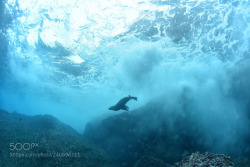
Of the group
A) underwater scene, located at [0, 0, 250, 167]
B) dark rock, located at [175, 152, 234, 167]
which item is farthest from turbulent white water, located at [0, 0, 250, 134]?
dark rock, located at [175, 152, 234, 167]

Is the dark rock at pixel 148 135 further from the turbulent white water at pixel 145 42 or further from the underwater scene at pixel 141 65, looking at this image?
the turbulent white water at pixel 145 42

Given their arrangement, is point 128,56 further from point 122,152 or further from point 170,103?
point 122,152

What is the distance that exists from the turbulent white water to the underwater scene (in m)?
0.09

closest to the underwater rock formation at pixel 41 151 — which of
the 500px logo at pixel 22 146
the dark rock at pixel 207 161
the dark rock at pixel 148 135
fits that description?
the 500px logo at pixel 22 146

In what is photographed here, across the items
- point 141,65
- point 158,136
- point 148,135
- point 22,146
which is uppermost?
point 141,65

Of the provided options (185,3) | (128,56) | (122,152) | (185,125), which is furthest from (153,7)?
(122,152)

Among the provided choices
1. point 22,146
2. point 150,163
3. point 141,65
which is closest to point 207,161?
point 150,163

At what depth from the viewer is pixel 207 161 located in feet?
9.57

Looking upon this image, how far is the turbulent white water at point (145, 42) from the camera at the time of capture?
11.8 meters

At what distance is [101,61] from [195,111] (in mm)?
13287

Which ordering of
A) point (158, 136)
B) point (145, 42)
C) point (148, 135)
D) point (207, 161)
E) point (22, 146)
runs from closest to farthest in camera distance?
point (207, 161) → point (22, 146) → point (158, 136) → point (148, 135) → point (145, 42)

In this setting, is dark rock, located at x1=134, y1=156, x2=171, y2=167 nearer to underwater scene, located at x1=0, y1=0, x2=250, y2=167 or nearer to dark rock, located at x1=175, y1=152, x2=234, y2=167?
underwater scene, located at x1=0, y1=0, x2=250, y2=167

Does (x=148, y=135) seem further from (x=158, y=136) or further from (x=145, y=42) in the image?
(x=145, y=42)

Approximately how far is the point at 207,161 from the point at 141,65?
1868 cm
